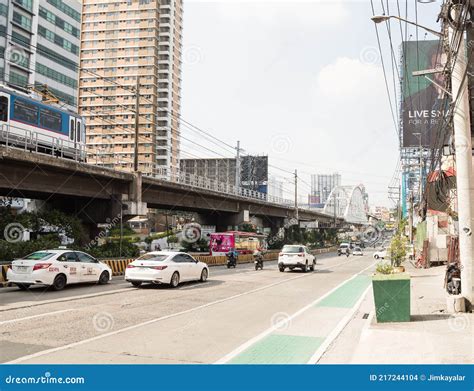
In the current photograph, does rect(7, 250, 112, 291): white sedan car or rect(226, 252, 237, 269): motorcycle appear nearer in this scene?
rect(7, 250, 112, 291): white sedan car

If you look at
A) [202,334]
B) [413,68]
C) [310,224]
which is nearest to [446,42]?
[202,334]

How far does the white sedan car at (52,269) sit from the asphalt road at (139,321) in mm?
398

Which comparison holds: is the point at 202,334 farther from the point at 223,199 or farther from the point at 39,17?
the point at 39,17

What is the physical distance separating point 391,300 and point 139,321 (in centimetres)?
549

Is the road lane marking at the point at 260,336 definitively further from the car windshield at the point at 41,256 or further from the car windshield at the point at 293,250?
the car windshield at the point at 293,250

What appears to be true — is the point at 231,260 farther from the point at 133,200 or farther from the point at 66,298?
the point at 66,298

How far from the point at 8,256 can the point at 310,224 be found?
61.8 metres

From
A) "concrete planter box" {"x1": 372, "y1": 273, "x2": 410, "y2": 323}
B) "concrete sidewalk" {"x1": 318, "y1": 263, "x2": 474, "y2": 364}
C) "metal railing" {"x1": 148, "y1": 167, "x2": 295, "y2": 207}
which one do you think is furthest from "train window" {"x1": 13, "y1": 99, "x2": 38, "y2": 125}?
"concrete planter box" {"x1": 372, "y1": 273, "x2": 410, "y2": 323}

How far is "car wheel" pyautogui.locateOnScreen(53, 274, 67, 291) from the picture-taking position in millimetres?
15875

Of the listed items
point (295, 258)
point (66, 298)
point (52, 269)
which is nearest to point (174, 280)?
point (52, 269)

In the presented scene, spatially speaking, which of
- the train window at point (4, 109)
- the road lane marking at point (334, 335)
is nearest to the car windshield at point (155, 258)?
the road lane marking at point (334, 335)

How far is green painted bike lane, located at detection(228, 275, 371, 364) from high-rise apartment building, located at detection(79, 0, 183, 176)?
353ft

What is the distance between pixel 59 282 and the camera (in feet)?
52.6

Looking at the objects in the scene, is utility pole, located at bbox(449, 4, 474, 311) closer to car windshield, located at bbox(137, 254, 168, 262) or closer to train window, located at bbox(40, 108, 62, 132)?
car windshield, located at bbox(137, 254, 168, 262)
